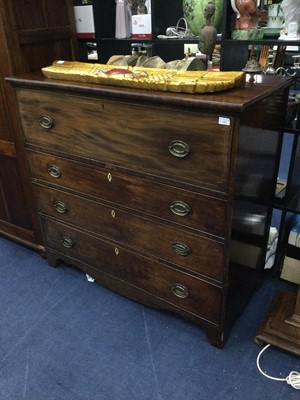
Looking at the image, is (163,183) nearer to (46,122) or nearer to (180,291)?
(180,291)

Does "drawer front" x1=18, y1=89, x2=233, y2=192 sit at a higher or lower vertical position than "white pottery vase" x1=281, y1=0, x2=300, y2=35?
lower

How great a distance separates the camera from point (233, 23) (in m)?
1.46

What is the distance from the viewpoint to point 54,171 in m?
1.66

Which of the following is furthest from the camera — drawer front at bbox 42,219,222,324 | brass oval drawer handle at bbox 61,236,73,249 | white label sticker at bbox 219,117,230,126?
brass oval drawer handle at bbox 61,236,73,249

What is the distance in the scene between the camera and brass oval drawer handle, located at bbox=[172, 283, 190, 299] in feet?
4.84

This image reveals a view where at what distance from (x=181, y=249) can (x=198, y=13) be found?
941 mm

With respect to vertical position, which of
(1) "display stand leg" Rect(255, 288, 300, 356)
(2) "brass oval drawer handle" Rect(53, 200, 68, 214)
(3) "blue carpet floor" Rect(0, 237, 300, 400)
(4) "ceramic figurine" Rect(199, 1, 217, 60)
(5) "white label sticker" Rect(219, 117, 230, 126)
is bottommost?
(3) "blue carpet floor" Rect(0, 237, 300, 400)

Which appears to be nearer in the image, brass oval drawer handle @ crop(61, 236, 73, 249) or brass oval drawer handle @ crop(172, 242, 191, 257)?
brass oval drawer handle @ crop(172, 242, 191, 257)

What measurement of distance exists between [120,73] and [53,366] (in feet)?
3.86

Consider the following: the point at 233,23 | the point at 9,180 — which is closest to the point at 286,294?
the point at 233,23

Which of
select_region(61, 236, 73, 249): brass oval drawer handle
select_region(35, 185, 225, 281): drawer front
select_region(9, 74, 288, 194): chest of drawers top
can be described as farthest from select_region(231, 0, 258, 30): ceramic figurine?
select_region(61, 236, 73, 249): brass oval drawer handle

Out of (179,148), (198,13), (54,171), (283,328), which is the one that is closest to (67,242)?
(54,171)

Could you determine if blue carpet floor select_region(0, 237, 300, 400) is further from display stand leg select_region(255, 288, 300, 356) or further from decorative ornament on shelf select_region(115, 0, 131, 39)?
decorative ornament on shelf select_region(115, 0, 131, 39)

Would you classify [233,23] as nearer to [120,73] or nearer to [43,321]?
[120,73]
